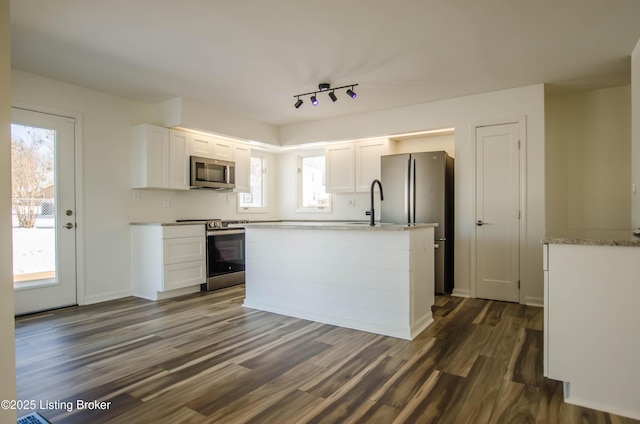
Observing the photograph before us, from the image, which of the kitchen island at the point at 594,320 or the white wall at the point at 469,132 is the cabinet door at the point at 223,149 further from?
the kitchen island at the point at 594,320

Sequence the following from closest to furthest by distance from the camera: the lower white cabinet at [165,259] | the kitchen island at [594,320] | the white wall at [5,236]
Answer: the white wall at [5,236] < the kitchen island at [594,320] < the lower white cabinet at [165,259]

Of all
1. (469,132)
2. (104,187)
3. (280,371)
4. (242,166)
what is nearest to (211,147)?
(242,166)

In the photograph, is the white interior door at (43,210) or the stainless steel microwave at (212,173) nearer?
the white interior door at (43,210)

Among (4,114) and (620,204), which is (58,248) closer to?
(4,114)

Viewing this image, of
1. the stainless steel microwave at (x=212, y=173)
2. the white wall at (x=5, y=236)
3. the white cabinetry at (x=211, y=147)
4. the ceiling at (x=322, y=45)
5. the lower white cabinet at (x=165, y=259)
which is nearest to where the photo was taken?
the white wall at (x=5, y=236)

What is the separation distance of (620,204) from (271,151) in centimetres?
501

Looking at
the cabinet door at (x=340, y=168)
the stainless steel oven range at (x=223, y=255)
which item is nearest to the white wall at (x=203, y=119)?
the cabinet door at (x=340, y=168)

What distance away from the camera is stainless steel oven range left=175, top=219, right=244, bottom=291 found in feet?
15.7

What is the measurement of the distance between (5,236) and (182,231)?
2.99 meters

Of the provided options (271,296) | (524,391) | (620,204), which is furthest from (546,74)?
(271,296)

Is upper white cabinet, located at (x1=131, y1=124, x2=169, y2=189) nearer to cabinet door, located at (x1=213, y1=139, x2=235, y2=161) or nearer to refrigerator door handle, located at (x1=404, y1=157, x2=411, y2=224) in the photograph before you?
cabinet door, located at (x1=213, y1=139, x2=235, y2=161)

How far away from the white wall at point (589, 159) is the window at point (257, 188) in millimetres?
4299

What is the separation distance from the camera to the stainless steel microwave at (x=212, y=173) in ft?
15.7

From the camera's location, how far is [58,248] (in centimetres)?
386
